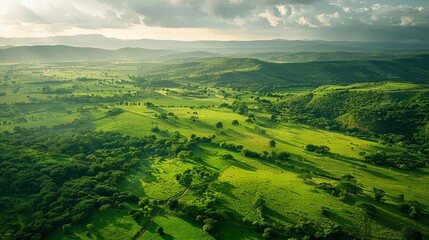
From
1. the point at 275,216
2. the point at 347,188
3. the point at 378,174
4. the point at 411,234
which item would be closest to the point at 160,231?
the point at 275,216

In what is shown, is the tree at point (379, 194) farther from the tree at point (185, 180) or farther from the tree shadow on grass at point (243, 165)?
the tree at point (185, 180)

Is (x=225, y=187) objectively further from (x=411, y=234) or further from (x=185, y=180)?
(x=411, y=234)

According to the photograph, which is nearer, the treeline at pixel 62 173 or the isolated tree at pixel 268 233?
the isolated tree at pixel 268 233

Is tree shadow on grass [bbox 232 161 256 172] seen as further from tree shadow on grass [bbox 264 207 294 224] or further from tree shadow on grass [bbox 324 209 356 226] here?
tree shadow on grass [bbox 324 209 356 226]

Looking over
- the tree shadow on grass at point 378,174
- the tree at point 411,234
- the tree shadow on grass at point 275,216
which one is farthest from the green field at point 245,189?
the tree at point 411,234

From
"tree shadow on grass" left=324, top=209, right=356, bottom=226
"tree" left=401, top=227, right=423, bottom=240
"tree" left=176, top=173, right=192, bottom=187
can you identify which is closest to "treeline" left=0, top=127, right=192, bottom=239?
"tree" left=176, top=173, right=192, bottom=187
